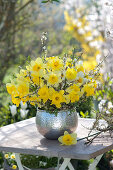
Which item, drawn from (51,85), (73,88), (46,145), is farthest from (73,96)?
(46,145)

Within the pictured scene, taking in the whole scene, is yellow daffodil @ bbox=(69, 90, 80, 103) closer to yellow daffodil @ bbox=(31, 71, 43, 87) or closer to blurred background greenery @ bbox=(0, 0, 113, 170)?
yellow daffodil @ bbox=(31, 71, 43, 87)

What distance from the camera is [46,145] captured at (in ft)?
6.50

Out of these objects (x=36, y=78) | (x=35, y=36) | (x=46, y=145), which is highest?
(x=36, y=78)

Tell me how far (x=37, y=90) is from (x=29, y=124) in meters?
0.70

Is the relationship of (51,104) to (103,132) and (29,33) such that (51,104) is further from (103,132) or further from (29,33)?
(29,33)

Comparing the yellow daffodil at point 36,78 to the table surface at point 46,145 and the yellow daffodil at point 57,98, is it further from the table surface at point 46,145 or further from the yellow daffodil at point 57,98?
the table surface at point 46,145

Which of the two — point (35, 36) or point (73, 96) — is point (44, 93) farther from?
point (35, 36)

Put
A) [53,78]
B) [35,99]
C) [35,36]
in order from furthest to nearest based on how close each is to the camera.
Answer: [35,36], [35,99], [53,78]

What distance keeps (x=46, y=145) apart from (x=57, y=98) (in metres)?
0.35

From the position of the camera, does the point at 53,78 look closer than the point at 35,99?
Yes

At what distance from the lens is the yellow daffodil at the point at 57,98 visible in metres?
1.90

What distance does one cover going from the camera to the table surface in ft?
5.98

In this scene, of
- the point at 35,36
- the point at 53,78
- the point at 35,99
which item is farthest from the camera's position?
the point at 35,36

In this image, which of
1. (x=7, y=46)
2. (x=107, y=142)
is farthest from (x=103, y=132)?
(x=7, y=46)
